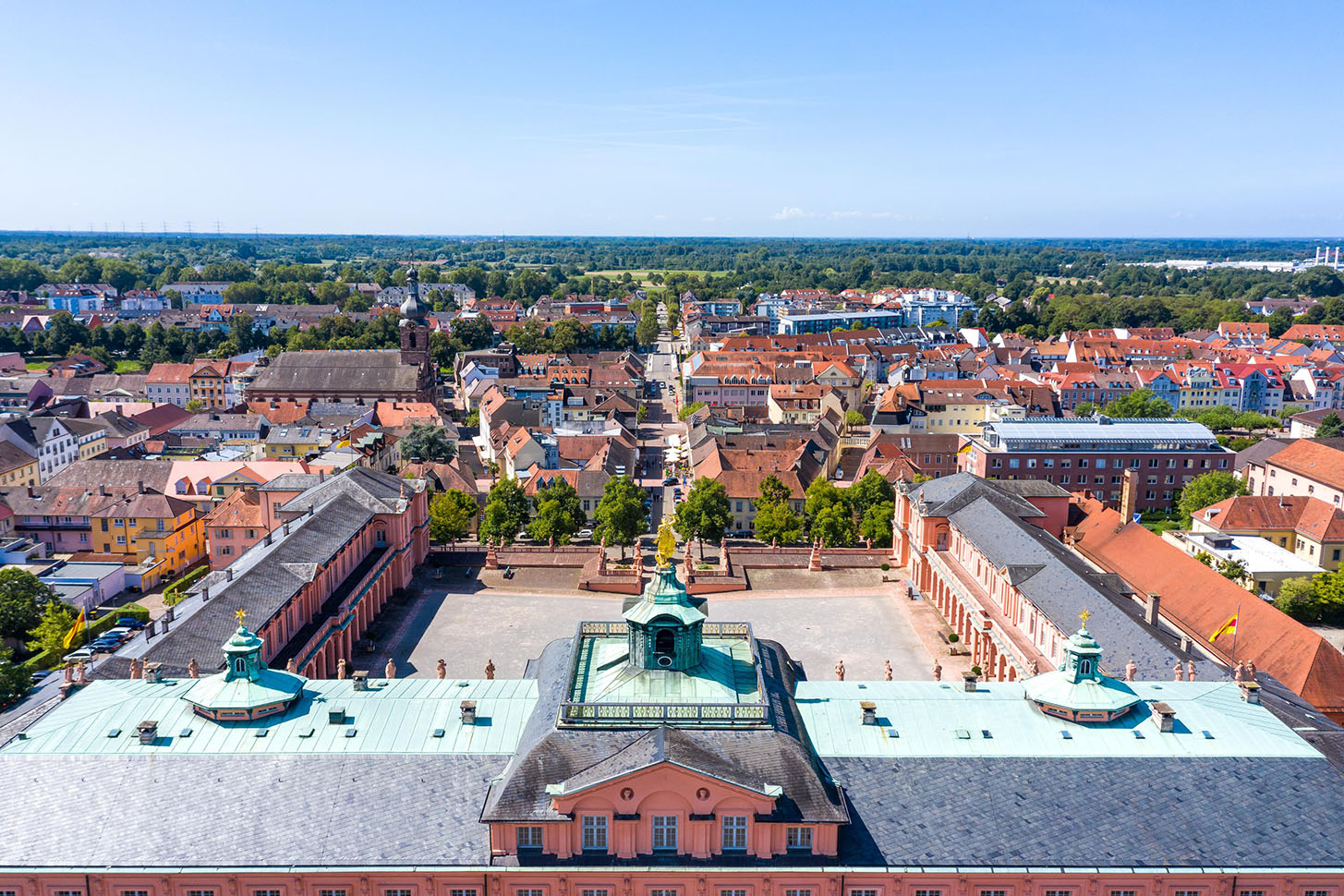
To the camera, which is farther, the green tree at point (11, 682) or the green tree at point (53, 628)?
the green tree at point (53, 628)

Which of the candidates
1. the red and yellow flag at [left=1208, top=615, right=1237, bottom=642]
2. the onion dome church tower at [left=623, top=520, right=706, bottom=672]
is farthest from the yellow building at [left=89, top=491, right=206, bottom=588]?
the red and yellow flag at [left=1208, top=615, right=1237, bottom=642]

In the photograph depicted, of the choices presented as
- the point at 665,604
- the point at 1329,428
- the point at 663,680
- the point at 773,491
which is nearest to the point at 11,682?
the point at 663,680

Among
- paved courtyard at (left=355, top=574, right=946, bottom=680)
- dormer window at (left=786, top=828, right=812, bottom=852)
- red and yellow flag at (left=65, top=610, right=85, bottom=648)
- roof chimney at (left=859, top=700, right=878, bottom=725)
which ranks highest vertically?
roof chimney at (left=859, top=700, right=878, bottom=725)

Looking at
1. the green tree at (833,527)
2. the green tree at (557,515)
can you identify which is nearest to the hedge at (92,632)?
the green tree at (557,515)

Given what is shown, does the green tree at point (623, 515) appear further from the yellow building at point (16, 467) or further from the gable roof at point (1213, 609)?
the yellow building at point (16, 467)

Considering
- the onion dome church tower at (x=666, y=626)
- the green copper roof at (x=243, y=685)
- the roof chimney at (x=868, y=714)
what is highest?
the onion dome church tower at (x=666, y=626)

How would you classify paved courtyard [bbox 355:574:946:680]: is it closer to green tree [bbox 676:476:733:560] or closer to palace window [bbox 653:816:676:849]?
green tree [bbox 676:476:733:560]

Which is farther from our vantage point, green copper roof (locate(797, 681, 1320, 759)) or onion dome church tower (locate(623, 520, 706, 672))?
onion dome church tower (locate(623, 520, 706, 672))

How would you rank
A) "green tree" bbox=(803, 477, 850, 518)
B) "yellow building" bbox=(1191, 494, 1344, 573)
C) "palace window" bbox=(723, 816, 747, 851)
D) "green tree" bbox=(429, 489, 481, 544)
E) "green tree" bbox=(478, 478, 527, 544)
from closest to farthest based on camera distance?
"palace window" bbox=(723, 816, 747, 851), "yellow building" bbox=(1191, 494, 1344, 573), "green tree" bbox=(429, 489, 481, 544), "green tree" bbox=(478, 478, 527, 544), "green tree" bbox=(803, 477, 850, 518)
